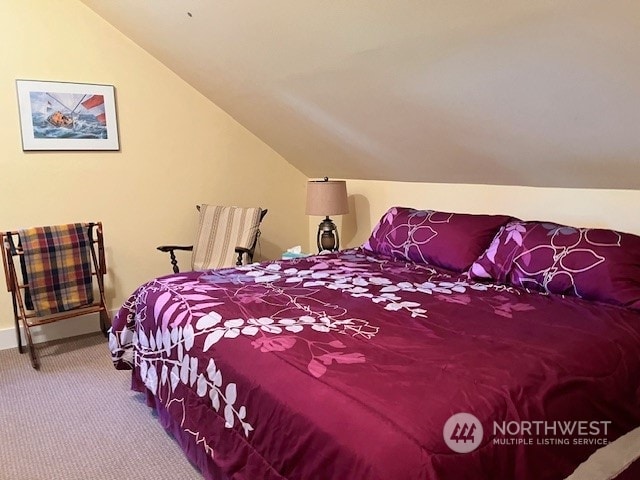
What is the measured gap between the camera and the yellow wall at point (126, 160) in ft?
10.8

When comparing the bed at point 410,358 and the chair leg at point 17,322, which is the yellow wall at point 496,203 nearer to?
the bed at point 410,358

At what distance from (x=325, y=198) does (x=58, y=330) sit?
2.11m

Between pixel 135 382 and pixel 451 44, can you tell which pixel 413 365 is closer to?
pixel 451 44

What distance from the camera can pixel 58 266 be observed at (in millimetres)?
3205

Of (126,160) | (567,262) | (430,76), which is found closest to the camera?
(567,262)

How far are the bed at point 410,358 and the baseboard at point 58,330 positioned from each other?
1.23m

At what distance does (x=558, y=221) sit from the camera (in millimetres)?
2771

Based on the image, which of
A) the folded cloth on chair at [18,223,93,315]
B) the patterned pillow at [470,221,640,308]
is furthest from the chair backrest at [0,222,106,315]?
the patterned pillow at [470,221,640,308]

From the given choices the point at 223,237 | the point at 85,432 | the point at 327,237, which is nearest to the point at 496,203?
the point at 327,237

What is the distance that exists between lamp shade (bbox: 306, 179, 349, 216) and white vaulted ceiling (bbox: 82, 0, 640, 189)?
0.26 metres

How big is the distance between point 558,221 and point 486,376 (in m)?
1.68

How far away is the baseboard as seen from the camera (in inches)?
134

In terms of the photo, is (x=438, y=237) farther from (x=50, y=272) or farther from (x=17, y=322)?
(x=17, y=322)

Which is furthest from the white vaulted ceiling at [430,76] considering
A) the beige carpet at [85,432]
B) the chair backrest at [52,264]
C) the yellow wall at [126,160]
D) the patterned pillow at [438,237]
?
the chair backrest at [52,264]
